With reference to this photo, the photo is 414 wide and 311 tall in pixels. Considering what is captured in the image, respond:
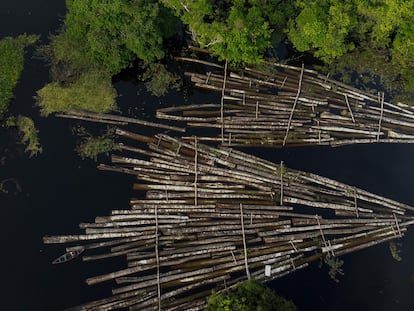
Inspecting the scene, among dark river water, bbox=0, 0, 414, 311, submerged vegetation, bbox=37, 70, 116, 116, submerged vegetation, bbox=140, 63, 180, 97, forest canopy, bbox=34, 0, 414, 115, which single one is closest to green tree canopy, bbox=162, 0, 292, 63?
forest canopy, bbox=34, 0, 414, 115

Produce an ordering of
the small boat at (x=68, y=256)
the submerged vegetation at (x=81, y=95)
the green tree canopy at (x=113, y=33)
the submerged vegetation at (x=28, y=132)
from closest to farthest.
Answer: the small boat at (x=68, y=256) < the green tree canopy at (x=113, y=33) < the submerged vegetation at (x=28, y=132) < the submerged vegetation at (x=81, y=95)

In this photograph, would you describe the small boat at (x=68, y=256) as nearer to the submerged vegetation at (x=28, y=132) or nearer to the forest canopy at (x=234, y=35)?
the submerged vegetation at (x=28, y=132)

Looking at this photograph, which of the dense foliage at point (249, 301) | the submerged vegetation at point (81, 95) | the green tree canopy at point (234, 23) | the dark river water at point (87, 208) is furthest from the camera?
the submerged vegetation at point (81, 95)

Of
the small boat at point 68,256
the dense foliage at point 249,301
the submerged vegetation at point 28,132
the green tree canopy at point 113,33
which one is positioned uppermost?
the green tree canopy at point 113,33

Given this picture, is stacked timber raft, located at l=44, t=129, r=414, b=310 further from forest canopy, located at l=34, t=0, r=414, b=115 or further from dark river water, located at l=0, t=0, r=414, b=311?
forest canopy, located at l=34, t=0, r=414, b=115

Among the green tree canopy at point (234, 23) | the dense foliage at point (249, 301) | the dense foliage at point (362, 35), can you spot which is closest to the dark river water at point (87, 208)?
the dense foliage at point (249, 301)

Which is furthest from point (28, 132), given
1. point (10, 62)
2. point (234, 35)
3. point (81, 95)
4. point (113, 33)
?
point (234, 35)
